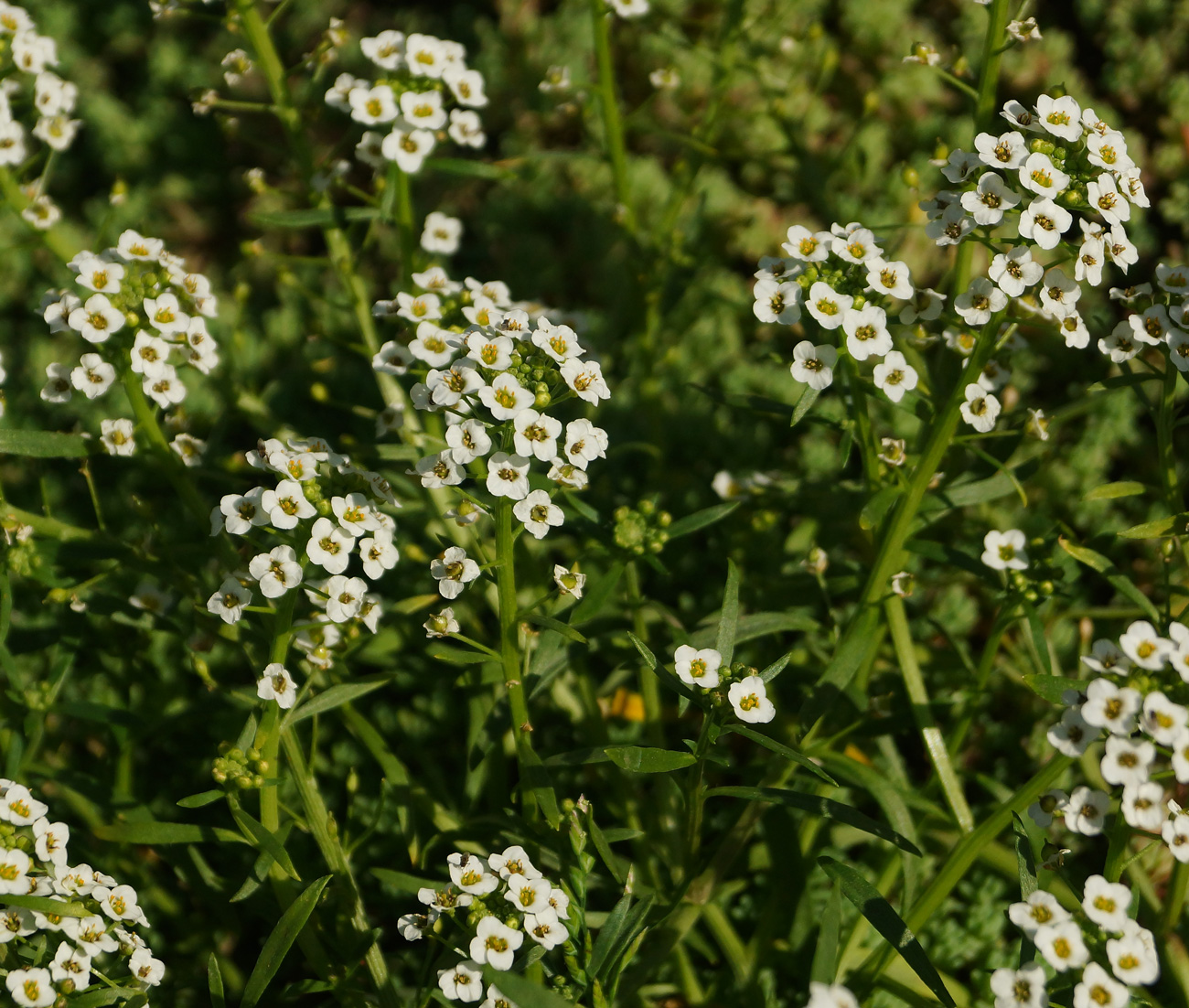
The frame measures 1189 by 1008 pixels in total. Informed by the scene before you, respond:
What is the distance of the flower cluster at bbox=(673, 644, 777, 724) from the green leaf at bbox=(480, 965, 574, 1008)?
2.84ft

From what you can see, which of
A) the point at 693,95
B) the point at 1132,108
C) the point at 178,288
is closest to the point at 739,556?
the point at 178,288

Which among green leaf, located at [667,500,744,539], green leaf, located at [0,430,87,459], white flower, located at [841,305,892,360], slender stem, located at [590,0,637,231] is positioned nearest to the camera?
white flower, located at [841,305,892,360]

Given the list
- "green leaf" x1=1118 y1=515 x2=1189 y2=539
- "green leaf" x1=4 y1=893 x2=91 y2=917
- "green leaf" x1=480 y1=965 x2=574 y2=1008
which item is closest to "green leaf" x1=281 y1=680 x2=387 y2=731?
"green leaf" x1=4 y1=893 x2=91 y2=917

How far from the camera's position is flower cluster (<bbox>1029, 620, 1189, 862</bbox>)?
256cm

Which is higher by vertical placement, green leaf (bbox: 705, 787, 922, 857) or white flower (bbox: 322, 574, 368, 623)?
white flower (bbox: 322, 574, 368, 623)

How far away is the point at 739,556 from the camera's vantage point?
4824 mm

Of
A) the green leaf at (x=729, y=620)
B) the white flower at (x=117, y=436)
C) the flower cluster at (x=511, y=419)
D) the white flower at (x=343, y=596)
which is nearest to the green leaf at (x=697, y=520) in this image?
the green leaf at (x=729, y=620)

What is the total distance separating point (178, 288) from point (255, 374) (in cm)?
245

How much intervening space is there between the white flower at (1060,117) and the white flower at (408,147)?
206 centimetres

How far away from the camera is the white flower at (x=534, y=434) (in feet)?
9.55

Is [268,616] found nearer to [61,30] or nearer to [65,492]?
[65,492]

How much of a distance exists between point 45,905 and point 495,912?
1195mm

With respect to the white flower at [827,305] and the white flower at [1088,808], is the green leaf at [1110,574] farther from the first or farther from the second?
the white flower at [827,305]

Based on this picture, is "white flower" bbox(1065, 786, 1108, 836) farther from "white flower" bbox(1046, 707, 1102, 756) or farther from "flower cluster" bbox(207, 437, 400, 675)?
"flower cluster" bbox(207, 437, 400, 675)
